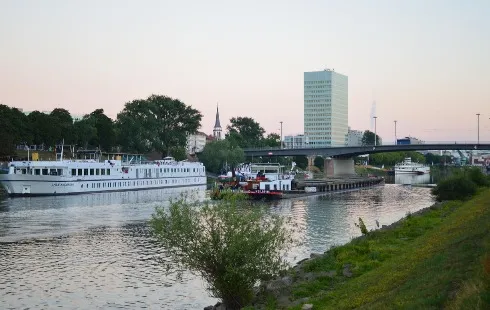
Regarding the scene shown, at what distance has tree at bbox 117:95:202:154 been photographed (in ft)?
422

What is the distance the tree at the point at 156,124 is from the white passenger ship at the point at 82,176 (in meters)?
23.0

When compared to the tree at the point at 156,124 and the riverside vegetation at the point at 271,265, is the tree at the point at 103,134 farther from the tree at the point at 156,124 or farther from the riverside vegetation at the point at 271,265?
the riverside vegetation at the point at 271,265

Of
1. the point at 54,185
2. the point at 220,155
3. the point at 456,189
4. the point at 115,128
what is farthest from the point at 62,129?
the point at 456,189

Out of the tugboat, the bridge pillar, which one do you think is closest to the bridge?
the bridge pillar

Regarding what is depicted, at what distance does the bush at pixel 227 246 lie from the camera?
20016 millimetres

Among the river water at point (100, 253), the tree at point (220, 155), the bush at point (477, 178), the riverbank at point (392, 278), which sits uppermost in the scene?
the tree at point (220, 155)

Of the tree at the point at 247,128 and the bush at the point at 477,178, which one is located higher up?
the tree at the point at 247,128

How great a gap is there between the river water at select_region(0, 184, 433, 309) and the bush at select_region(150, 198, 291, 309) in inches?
116

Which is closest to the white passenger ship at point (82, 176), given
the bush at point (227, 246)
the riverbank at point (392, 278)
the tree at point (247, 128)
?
the riverbank at point (392, 278)

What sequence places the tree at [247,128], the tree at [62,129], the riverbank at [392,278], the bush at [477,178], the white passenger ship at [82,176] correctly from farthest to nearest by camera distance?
the tree at [247,128]
the tree at [62,129]
the white passenger ship at [82,176]
the bush at [477,178]
the riverbank at [392,278]

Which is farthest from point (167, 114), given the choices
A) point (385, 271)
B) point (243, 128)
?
point (385, 271)

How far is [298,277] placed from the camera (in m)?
24.1

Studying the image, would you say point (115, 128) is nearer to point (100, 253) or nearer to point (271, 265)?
point (100, 253)

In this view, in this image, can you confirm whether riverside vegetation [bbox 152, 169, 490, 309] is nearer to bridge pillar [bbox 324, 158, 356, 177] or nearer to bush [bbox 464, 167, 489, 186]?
bush [bbox 464, 167, 489, 186]
